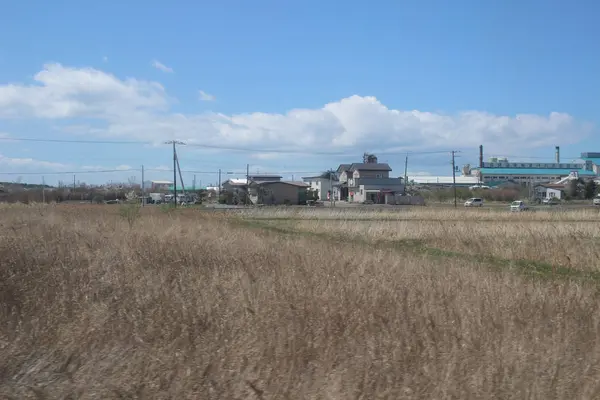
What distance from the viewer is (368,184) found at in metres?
90.8

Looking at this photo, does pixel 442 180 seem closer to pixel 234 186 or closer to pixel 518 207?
pixel 234 186

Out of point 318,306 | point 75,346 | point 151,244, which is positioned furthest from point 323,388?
point 151,244

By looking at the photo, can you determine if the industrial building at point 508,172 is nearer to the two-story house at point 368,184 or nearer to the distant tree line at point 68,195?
the two-story house at point 368,184

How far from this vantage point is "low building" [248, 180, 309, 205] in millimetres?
79812

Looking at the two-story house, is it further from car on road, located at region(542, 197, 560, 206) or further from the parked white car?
the parked white car

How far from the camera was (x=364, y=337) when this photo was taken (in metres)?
5.48

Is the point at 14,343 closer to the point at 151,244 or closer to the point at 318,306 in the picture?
the point at 318,306

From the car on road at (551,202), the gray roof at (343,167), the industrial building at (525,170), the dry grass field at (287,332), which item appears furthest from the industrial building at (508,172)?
the dry grass field at (287,332)

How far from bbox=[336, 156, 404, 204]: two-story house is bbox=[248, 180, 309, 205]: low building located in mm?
11137

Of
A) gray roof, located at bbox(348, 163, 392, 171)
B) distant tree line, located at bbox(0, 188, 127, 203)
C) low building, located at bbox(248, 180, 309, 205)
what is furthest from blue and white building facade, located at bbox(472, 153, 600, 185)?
distant tree line, located at bbox(0, 188, 127, 203)

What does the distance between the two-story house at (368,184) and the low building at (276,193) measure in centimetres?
1114

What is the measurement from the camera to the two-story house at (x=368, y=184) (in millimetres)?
86544

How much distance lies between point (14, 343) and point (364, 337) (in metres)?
3.34

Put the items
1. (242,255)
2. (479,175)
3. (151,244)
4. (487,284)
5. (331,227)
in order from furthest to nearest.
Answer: (479,175)
(331,227)
(151,244)
(242,255)
(487,284)
